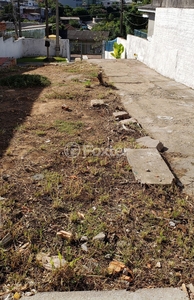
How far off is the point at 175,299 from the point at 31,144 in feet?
10.5

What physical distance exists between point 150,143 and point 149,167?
0.86 metres

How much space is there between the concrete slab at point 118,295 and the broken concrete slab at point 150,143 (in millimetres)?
2658

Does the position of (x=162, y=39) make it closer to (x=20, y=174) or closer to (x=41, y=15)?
(x=20, y=174)

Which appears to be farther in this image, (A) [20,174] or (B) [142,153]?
(B) [142,153]

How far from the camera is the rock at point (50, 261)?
8.00 ft

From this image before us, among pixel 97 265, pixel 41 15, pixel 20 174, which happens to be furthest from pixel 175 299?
pixel 41 15

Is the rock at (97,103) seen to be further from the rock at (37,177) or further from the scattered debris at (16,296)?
the scattered debris at (16,296)

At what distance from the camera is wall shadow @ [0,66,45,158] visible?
505 centimetres

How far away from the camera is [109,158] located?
172 inches

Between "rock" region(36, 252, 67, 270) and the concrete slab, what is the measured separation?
0.22 metres

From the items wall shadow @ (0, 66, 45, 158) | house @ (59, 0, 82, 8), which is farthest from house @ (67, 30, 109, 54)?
house @ (59, 0, 82, 8)

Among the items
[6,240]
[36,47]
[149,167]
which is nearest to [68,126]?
[149,167]

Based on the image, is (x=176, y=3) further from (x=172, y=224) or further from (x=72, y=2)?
(x=72, y=2)

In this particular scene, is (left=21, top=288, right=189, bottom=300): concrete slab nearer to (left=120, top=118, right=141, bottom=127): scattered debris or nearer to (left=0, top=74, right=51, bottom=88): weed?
(left=120, top=118, right=141, bottom=127): scattered debris
